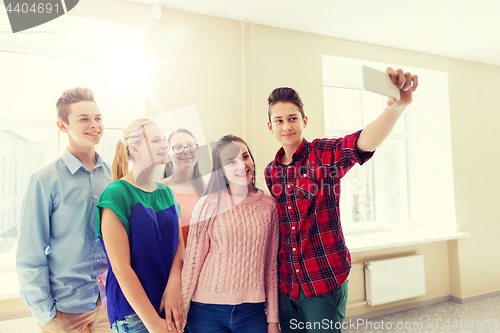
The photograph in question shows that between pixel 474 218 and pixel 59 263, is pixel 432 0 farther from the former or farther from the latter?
pixel 59 263

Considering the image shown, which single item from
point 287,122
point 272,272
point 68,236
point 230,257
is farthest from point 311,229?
point 68,236

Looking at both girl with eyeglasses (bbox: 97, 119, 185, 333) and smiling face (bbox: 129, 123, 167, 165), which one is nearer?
girl with eyeglasses (bbox: 97, 119, 185, 333)

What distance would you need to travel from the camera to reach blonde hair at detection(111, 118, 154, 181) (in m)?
1.13

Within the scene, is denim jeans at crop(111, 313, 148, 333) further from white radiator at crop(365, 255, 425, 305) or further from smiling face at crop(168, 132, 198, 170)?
white radiator at crop(365, 255, 425, 305)

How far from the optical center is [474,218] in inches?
120

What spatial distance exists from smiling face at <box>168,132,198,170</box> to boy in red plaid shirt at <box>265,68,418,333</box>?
0.52 metres

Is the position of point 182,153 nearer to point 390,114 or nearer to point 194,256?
point 194,256

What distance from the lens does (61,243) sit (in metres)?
1.23

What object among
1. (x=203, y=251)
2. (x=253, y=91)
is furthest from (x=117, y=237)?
(x=253, y=91)

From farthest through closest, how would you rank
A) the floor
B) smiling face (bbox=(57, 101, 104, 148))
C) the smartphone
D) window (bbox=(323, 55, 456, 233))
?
window (bbox=(323, 55, 456, 233)), the floor, smiling face (bbox=(57, 101, 104, 148)), the smartphone

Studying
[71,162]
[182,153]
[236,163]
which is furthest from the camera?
[182,153]

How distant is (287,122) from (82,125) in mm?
896

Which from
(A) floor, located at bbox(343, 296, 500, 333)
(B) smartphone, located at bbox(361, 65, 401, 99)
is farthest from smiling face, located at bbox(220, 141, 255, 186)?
(A) floor, located at bbox(343, 296, 500, 333)

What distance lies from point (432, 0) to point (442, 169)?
1.74 metres
